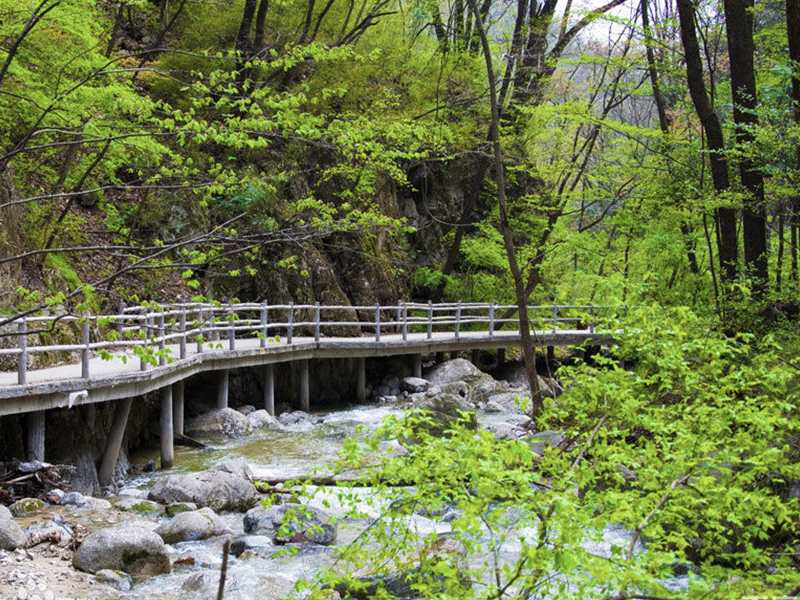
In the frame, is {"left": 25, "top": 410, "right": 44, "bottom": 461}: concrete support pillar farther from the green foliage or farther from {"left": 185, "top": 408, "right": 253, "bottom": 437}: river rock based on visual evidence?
the green foliage

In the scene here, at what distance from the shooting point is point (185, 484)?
9.27 meters

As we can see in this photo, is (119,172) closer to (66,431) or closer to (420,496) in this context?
(66,431)

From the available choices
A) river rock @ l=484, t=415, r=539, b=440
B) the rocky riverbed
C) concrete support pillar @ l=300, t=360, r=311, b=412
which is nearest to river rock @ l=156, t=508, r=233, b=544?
the rocky riverbed

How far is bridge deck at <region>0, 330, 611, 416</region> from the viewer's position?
8.19 m

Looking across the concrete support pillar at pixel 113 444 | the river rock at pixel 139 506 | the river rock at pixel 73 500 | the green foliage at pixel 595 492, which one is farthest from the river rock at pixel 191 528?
the green foliage at pixel 595 492

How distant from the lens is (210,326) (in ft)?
47.9

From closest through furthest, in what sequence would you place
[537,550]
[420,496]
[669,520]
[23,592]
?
[537,550] → [420,496] → [669,520] → [23,592]

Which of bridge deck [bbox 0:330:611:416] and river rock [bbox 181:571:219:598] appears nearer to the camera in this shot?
river rock [bbox 181:571:219:598]

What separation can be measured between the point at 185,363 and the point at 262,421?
3.14 metres

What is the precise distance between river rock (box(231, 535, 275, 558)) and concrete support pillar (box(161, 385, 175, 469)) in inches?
153

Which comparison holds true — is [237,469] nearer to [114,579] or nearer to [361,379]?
[114,579]

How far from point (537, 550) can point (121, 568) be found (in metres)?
5.13

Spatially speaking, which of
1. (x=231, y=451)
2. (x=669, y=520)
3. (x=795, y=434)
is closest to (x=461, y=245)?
(x=231, y=451)

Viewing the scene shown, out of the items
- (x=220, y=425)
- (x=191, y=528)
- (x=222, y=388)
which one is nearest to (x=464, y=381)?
(x=222, y=388)
